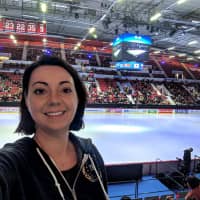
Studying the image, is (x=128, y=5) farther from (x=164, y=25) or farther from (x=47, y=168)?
(x=47, y=168)

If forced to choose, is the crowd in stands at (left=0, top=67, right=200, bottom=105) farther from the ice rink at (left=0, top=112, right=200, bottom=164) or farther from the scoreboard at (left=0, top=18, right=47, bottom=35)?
the scoreboard at (left=0, top=18, right=47, bottom=35)

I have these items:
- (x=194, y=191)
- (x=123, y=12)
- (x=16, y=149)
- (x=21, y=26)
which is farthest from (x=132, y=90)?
(x=16, y=149)

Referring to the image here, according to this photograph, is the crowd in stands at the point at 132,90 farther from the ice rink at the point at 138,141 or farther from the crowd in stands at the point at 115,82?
the ice rink at the point at 138,141

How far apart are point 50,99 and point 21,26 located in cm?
811

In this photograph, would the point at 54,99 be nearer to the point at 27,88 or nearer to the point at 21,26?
the point at 27,88

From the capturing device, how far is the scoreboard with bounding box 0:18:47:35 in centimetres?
776

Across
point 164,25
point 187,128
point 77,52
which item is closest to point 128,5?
point 164,25

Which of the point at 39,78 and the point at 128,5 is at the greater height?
the point at 128,5

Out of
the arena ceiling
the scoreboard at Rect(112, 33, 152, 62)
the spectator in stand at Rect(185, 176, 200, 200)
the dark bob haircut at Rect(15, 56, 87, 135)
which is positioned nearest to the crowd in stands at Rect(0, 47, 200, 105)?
the arena ceiling

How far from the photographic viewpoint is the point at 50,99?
0.88 m

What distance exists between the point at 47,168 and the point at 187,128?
34.8 feet

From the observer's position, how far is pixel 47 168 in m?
0.84

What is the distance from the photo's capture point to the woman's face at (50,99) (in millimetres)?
874

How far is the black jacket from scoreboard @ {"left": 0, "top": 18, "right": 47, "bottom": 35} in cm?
793
